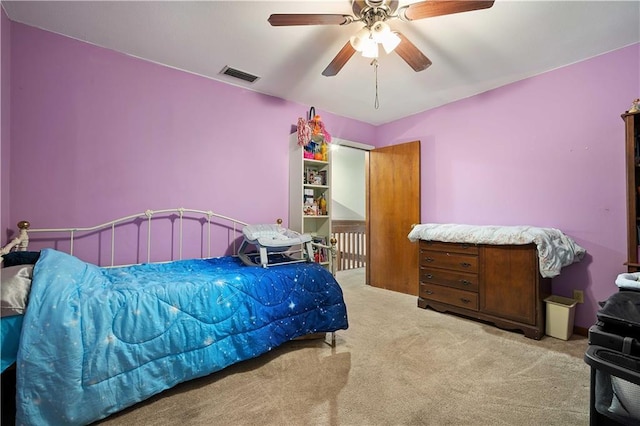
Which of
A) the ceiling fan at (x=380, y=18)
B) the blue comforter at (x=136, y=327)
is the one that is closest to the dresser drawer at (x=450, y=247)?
the blue comforter at (x=136, y=327)

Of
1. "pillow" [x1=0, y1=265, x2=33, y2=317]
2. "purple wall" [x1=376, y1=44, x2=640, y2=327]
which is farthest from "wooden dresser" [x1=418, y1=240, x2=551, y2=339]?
"pillow" [x1=0, y1=265, x2=33, y2=317]

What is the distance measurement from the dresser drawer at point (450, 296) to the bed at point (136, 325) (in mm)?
1300

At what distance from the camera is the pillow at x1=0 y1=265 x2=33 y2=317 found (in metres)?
1.15

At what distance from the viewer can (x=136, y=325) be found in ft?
4.53

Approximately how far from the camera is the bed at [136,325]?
117 centimetres

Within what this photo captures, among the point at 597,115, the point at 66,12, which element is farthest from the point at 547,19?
the point at 66,12

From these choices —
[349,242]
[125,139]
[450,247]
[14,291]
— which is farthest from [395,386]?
[349,242]

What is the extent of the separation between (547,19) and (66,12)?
10.6 ft

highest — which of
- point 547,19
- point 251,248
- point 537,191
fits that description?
point 547,19

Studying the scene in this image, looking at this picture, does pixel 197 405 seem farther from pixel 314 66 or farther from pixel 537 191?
pixel 537 191

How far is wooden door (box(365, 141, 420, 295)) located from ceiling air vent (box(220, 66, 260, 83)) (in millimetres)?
1974

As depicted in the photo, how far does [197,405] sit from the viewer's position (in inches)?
56.8

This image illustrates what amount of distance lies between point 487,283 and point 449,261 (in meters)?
0.38

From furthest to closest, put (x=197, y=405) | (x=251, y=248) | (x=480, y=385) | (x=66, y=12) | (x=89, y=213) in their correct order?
(x=251, y=248) < (x=89, y=213) < (x=66, y=12) < (x=480, y=385) < (x=197, y=405)
